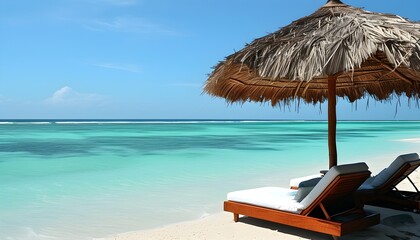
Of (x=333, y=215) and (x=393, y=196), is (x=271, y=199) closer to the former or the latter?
(x=333, y=215)

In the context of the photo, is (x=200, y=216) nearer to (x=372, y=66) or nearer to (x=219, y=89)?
(x=219, y=89)

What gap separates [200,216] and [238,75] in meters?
1.63

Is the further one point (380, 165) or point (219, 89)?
point (380, 165)

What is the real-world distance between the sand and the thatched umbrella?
86 centimetres

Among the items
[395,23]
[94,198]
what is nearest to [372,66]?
[395,23]

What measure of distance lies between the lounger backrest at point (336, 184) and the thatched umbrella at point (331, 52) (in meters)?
0.72

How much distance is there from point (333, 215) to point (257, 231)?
2.26 ft

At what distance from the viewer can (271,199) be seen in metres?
3.48

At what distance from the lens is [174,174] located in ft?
25.4

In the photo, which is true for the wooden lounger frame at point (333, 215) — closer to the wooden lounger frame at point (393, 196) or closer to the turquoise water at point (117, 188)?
the wooden lounger frame at point (393, 196)

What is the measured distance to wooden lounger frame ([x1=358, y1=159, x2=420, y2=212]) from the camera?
3652mm

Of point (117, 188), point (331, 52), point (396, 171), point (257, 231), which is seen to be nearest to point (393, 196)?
point (396, 171)

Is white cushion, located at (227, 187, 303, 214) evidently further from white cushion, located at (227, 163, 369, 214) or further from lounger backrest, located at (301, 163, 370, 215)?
lounger backrest, located at (301, 163, 370, 215)

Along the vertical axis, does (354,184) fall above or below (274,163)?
above
